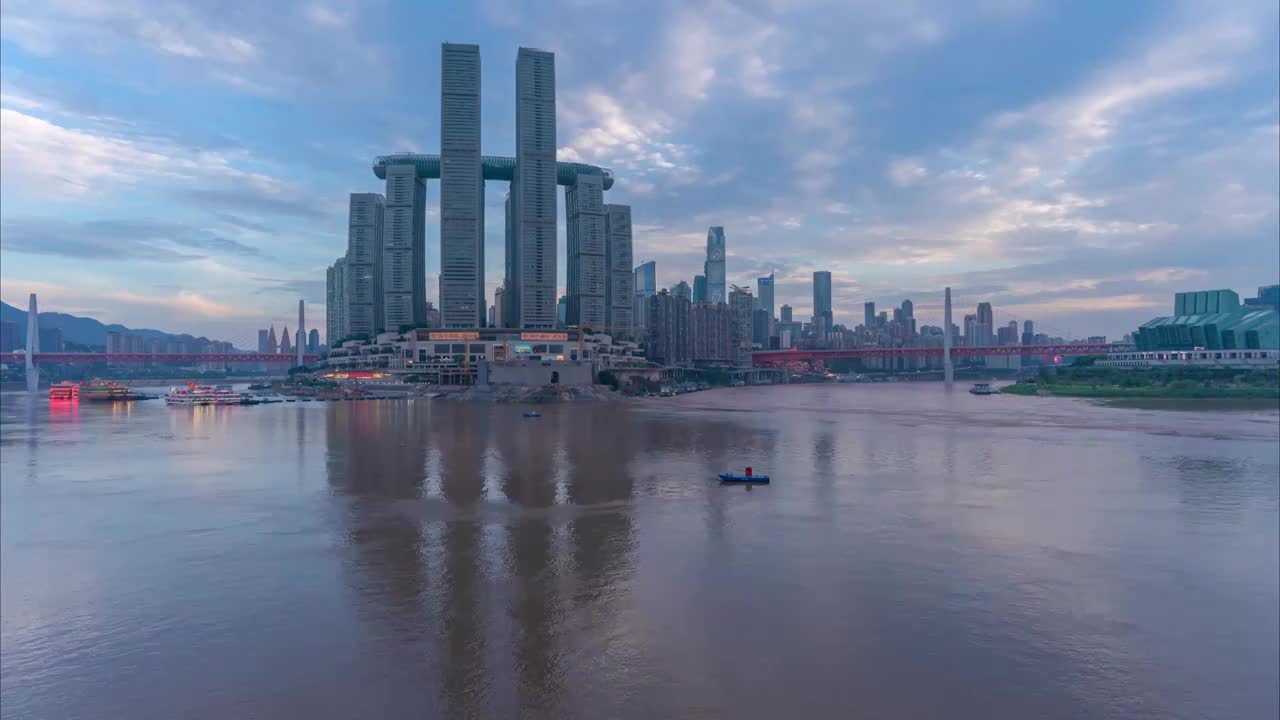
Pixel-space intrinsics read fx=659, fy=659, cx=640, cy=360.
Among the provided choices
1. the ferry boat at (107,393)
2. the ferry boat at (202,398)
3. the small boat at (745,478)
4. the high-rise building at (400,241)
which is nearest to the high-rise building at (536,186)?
the high-rise building at (400,241)

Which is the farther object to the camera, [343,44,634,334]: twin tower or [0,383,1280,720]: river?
[343,44,634,334]: twin tower

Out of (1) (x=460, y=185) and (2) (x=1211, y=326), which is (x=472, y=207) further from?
(2) (x=1211, y=326)

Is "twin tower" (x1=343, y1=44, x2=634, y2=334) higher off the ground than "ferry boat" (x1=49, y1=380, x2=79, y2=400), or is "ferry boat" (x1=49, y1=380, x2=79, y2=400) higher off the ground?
"twin tower" (x1=343, y1=44, x2=634, y2=334)

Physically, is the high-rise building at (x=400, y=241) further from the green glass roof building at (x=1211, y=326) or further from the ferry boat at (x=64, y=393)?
the green glass roof building at (x=1211, y=326)

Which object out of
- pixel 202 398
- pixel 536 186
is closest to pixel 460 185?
pixel 536 186

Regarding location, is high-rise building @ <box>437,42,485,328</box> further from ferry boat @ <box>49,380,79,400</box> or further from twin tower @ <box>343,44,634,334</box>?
ferry boat @ <box>49,380,79,400</box>

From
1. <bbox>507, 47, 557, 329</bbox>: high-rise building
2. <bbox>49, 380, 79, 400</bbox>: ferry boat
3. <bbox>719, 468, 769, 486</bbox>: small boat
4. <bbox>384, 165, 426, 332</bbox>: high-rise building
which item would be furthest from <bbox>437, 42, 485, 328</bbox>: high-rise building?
<bbox>719, 468, 769, 486</bbox>: small boat
